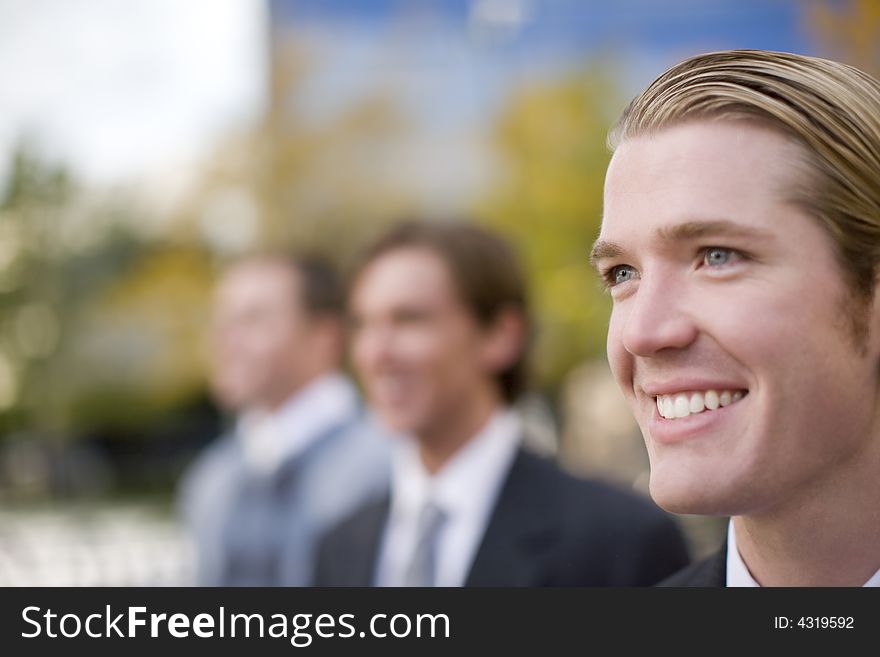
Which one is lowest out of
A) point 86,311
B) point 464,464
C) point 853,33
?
point 464,464

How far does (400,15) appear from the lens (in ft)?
47.4

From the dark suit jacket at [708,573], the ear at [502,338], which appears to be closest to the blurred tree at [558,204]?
the ear at [502,338]

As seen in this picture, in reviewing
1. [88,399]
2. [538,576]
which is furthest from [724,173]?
[88,399]

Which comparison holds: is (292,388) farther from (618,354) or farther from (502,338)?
(618,354)

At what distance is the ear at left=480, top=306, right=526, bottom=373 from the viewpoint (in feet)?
9.63

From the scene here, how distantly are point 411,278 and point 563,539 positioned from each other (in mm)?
980

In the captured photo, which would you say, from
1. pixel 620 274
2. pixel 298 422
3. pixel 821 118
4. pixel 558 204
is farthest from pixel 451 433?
pixel 558 204

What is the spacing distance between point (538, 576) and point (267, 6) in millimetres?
12780

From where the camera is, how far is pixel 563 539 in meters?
2.23

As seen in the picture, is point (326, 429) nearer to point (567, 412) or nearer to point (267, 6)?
point (567, 412)

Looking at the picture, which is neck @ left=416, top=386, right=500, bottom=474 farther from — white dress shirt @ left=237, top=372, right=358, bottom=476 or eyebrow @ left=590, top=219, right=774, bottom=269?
white dress shirt @ left=237, top=372, right=358, bottom=476

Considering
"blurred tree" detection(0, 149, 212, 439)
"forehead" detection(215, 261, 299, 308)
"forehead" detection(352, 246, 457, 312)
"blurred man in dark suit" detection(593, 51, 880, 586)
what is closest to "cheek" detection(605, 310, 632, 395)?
"blurred man in dark suit" detection(593, 51, 880, 586)

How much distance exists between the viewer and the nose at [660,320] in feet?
3.98

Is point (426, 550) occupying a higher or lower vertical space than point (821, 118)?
higher
